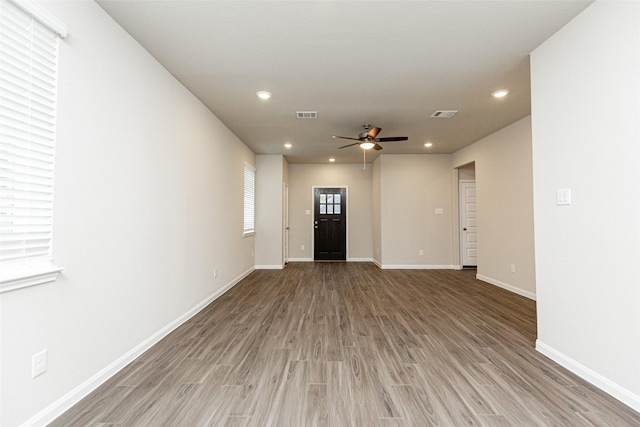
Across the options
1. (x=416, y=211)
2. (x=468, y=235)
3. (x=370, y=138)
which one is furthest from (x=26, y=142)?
(x=468, y=235)

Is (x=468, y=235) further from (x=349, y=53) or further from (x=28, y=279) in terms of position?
(x=28, y=279)

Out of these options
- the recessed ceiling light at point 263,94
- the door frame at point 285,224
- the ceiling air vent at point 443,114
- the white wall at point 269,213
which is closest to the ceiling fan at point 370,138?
the ceiling air vent at point 443,114

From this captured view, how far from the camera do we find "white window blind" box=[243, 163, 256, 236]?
5949 mm

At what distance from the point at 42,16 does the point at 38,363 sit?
185cm

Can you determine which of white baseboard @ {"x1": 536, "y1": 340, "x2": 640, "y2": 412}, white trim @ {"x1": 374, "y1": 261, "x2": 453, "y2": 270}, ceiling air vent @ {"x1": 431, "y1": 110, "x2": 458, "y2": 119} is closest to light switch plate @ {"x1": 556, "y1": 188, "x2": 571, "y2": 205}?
white baseboard @ {"x1": 536, "y1": 340, "x2": 640, "y2": 412}

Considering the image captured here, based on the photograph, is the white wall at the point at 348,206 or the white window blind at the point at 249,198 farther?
the white wall at the point at 348,206

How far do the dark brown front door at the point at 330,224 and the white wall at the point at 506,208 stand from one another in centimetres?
332

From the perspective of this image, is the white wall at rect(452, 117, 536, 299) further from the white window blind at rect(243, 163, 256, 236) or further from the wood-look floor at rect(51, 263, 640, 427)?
the white window blind at rect(243, 163, 256, 236)

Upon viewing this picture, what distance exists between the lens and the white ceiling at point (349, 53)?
2107 mm

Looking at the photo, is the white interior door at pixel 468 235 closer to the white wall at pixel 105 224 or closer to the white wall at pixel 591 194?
the white wall at pixel 591 194

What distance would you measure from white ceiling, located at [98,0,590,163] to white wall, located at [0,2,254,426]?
1.16 ft

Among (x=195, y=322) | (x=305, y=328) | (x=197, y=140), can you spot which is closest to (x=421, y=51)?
(x=197, y=140)

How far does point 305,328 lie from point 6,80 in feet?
9.20

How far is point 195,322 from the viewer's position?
320 centimetres
